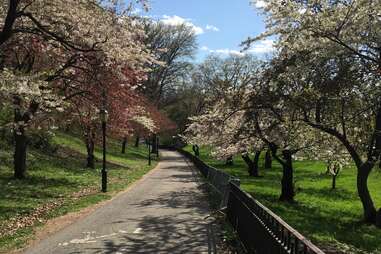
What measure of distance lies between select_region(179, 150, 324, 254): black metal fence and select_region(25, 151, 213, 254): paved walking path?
0.92m

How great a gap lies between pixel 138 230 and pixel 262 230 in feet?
19.2

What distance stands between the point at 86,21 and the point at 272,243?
9546 mm

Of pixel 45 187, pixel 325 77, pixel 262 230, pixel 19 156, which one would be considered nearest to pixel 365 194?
pixel 325 77

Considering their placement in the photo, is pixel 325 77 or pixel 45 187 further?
pixel 45 187

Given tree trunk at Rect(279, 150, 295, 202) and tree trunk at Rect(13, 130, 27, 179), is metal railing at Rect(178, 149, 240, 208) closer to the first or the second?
tree trunk at Rect(279, 150, 295, 202)

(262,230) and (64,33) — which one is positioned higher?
(64,33)

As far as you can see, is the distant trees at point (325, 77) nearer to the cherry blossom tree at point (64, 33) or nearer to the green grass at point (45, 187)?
the cherry blossom tree at point (64, 33)

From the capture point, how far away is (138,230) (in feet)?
43.7

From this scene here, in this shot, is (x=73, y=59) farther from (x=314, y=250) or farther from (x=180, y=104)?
(x=180, y=104)

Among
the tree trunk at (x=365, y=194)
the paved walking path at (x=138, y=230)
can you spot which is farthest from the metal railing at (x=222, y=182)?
the tree trunk at (x=365, y=194)

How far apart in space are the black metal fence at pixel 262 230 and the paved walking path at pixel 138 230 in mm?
920

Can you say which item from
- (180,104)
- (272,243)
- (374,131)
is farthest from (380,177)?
(180,104)

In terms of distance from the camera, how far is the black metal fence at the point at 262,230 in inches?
233

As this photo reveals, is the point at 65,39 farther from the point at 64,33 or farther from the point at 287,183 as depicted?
the point at 287,183
